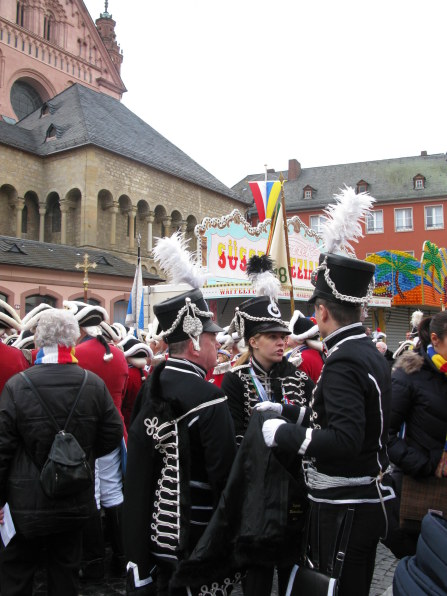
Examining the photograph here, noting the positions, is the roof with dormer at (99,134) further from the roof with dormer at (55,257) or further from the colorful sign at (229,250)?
the colorful sign at (229,250)

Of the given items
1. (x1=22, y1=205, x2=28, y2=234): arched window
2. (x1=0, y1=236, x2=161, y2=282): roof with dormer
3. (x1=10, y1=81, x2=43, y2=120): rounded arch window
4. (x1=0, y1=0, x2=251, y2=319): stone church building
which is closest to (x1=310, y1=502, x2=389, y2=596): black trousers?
(x1=0, y1=236, x2=161, y2=282): roof with dormer

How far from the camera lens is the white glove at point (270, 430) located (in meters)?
2.59

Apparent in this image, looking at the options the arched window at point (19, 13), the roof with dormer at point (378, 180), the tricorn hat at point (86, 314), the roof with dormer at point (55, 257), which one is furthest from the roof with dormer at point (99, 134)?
Result: the tricorn hat at point (86, 314)

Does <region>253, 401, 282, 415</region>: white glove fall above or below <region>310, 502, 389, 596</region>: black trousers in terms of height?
above

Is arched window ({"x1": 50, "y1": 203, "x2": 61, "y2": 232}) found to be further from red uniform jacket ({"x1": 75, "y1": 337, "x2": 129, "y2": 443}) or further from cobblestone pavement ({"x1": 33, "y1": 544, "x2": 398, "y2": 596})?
cobblestone pavement ({"x1": 33, "y1": 544, "x2": 398, "y2": 596})

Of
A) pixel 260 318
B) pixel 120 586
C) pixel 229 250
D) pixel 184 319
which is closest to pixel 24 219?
pixel 229 250

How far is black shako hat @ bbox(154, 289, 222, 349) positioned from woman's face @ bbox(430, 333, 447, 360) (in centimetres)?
139

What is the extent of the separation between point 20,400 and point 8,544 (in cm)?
85

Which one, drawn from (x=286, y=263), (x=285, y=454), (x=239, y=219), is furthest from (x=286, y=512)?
(x=239, y=219)

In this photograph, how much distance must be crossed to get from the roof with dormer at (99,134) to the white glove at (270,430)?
104 feet

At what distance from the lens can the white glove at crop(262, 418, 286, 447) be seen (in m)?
2.59

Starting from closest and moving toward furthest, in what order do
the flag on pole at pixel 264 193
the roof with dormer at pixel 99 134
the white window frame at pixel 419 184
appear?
the flag on pole at pixel 264 193 < the roof with dormer at pixel 99 134 < the white window frame at pixel 419 184

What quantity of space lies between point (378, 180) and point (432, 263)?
22.5m

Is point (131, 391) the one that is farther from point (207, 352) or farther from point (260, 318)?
point (207, 352)
